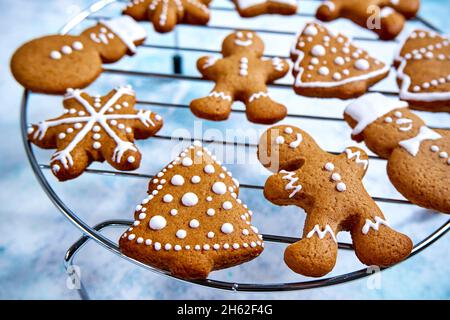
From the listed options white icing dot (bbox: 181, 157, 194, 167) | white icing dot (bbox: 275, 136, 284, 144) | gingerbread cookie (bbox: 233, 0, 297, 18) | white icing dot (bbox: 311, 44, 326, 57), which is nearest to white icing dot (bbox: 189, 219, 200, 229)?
white icing dot (bbox: 181, 157, 194, 167)

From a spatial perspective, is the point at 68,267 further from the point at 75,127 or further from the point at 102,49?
the point at 102,49

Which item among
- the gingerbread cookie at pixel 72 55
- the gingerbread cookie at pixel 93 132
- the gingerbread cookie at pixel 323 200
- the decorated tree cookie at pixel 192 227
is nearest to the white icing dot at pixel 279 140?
the gingerbread cookie at pixel 323 200

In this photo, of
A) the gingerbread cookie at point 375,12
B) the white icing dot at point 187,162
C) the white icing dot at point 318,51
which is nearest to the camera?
the white icing dot at point 187,162

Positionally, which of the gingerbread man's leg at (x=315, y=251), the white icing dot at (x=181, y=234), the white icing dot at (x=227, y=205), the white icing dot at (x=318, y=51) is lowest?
the gingerbread man's leg at (x=315, y=251)

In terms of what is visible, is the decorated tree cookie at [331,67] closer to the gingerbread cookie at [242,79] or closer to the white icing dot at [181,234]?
the gingerbread cookie at [242,79]

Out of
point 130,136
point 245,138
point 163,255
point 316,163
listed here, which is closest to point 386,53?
point 245,138

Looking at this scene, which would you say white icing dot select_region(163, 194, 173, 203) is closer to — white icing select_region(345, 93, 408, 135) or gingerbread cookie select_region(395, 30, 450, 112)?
white icing select_region(345, 93, 408, 135)

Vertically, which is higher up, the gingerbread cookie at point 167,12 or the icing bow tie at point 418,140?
the gingerbread cookie at point 167,12
